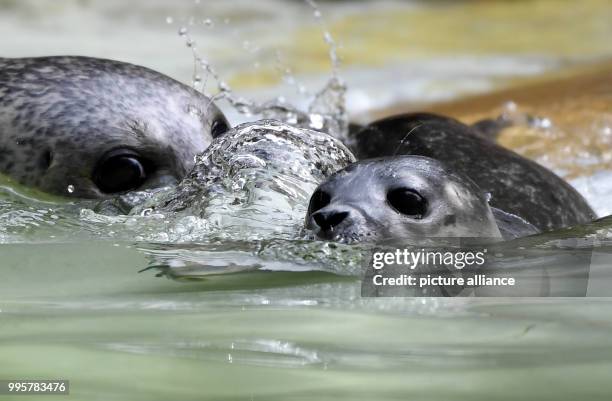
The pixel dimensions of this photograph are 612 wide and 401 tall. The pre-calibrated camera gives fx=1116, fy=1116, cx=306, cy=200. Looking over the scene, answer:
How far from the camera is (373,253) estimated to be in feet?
11.1

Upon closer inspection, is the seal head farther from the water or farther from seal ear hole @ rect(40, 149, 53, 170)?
seal ear hole @ rect(40, 149, 53, 170)

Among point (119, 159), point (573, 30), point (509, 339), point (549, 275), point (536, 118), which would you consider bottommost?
point (509, 339)

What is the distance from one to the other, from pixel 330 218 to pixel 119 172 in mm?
1573

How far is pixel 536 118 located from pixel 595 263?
4.43m

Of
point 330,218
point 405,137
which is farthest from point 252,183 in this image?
point 405,137

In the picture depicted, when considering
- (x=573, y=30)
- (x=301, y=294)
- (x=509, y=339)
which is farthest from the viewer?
(x=573, y=30)

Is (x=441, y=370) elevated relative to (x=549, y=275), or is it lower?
lower

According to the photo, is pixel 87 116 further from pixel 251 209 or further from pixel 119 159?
pixel 251 209

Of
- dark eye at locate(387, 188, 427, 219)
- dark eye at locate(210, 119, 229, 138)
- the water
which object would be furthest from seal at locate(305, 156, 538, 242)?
dark eye at locate(210, 119, 229, 138)

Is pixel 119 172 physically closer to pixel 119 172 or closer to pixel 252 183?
pixel 119 172

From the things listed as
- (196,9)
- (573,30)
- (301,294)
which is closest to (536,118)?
(301,294)

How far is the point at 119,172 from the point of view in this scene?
4824 millimetres

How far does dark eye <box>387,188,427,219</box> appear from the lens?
3588mm

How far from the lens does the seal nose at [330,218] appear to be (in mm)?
3531
